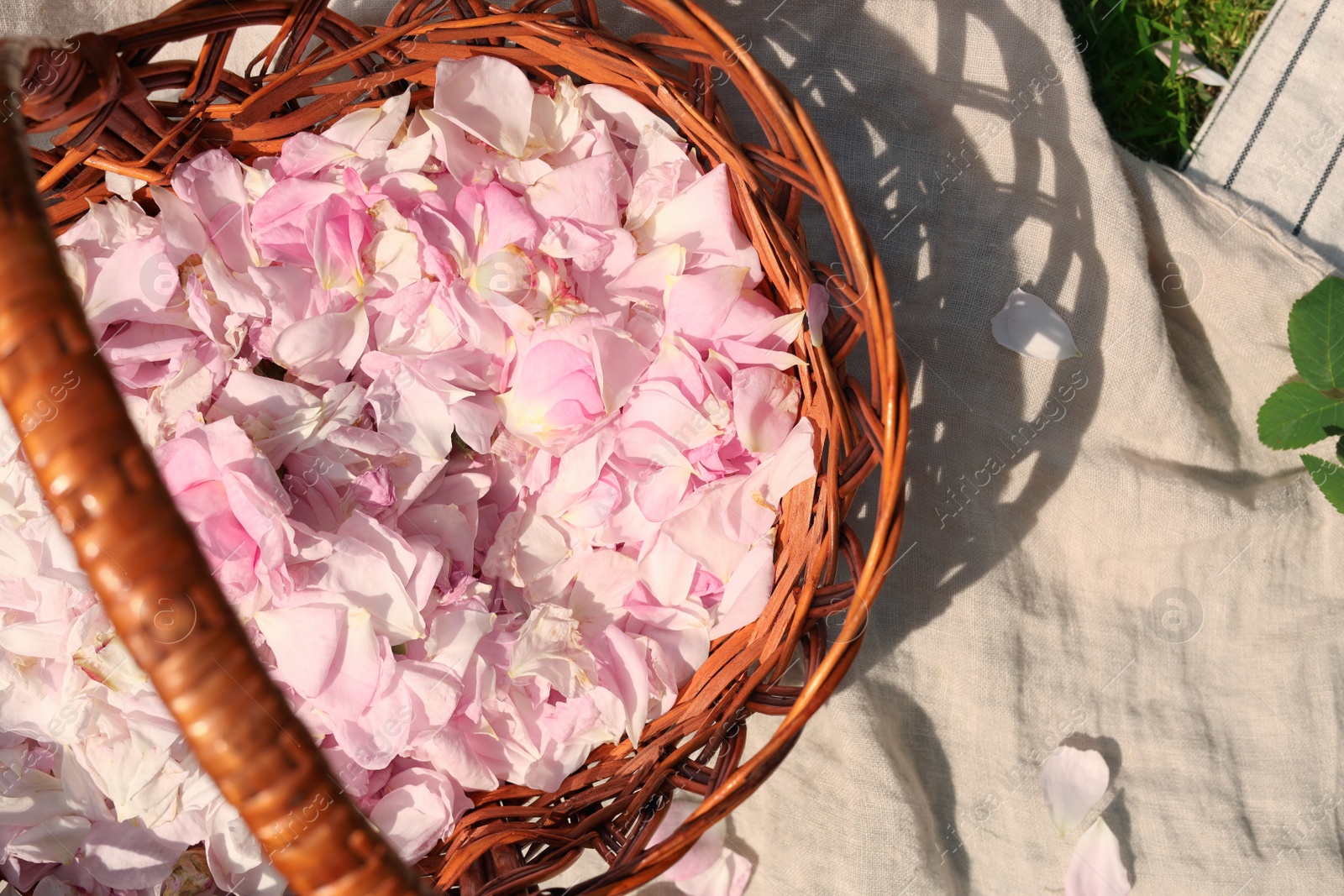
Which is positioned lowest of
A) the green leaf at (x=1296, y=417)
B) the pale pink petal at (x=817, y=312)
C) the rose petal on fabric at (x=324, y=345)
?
the green leaf at (x=1296, y=417)

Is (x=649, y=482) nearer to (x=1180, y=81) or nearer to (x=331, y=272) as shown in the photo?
(x=331, y=272)

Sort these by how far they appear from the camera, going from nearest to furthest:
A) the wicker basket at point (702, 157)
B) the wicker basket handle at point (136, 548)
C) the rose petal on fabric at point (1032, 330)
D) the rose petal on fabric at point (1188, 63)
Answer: the wicker basket handle at point (136, 548) < the wicker basket at point (702, 157) < the rose petal on fabric at point (1032, 330) < the rose petal on fabric at point (1188, 63)

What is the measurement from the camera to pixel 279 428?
0.49m

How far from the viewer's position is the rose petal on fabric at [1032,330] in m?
0.58

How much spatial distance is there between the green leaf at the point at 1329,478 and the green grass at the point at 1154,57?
27 centimetres

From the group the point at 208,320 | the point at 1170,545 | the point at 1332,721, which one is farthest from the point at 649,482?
the point at 1332,721

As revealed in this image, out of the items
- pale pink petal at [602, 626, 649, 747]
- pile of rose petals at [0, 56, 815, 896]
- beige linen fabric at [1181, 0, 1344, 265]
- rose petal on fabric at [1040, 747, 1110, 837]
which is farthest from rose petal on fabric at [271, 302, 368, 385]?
beige linen fabric at [1181, 0, 1344, 265]

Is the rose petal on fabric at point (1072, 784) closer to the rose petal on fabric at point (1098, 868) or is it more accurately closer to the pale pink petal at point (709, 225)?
the rose petal on fabric at point (1098, 868)

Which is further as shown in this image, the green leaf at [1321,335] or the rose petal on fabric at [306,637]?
the green leaf at [1321,335]

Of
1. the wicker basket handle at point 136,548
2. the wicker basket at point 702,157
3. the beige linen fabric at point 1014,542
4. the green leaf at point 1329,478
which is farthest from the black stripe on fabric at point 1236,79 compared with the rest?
the wicker basket handle at point 136,548

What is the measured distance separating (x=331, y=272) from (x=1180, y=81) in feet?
2.16

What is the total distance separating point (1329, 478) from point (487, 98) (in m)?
0.58

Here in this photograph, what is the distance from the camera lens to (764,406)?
47 cm

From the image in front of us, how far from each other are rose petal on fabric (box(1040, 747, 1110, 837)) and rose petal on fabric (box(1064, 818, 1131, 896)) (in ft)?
0.05
